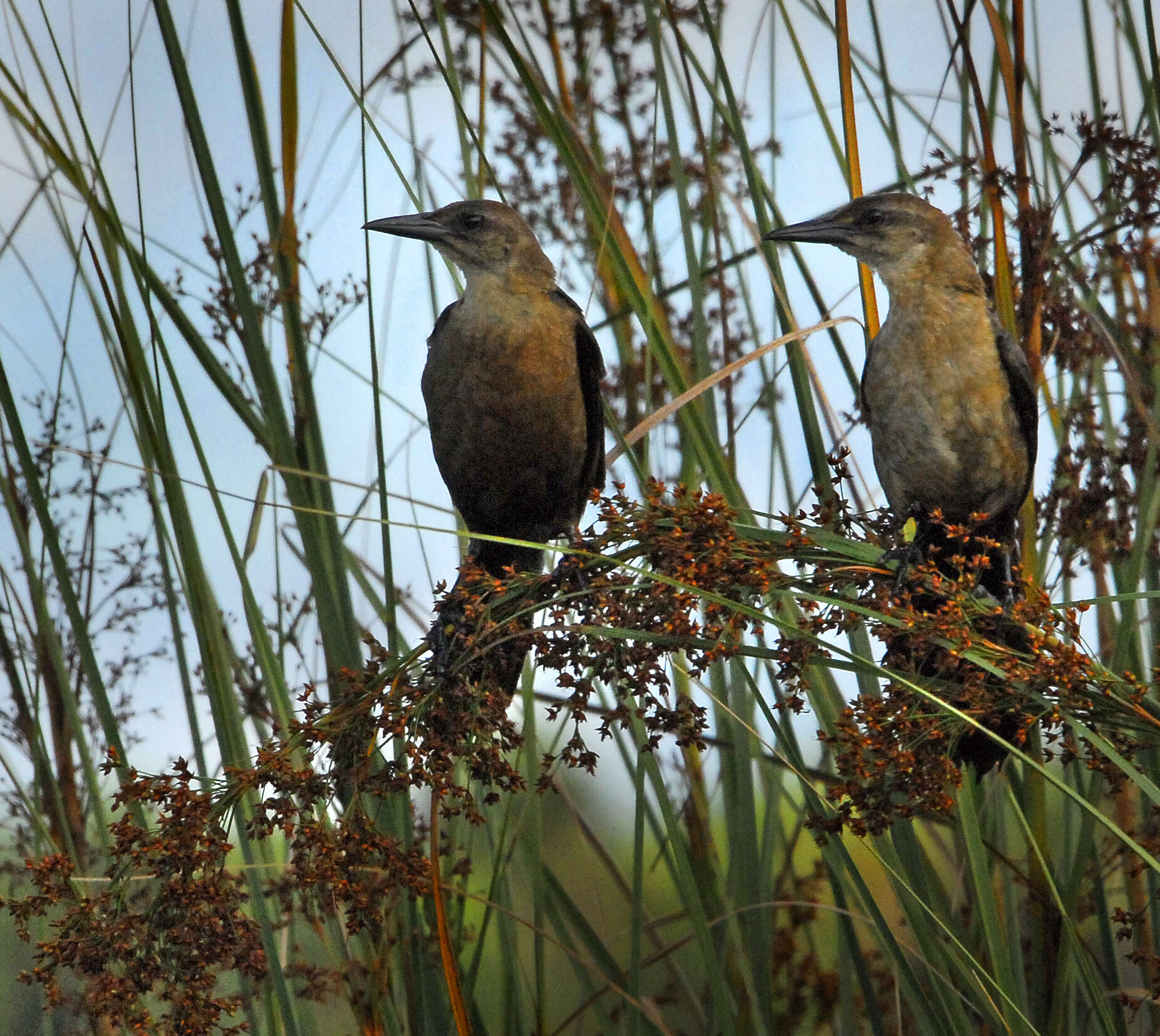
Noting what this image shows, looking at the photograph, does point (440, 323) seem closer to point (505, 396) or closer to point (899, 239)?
point (505, 396)

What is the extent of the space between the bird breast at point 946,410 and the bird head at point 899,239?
0.25 ft

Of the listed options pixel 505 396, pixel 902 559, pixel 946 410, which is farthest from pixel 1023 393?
pixel 505 396

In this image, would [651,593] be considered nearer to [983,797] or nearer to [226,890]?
[226,890]

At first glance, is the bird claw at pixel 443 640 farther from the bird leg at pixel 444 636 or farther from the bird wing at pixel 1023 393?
the bird wing at pixel 1023 393

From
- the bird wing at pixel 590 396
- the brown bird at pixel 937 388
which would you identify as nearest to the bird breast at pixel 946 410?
the brown bird at pixel 937 388

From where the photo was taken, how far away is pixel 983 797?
93.1 inches

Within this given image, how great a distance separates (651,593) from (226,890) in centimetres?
60

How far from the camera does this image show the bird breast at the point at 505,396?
2.62 m

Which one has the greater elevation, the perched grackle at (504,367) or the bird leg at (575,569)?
the perched grackle at (504,367)

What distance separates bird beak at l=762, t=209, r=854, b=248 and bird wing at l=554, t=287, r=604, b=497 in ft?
1.55

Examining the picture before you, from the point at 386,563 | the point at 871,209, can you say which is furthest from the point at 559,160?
the point at 386,563

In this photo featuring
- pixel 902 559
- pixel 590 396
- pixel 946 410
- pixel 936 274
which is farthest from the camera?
pixel 590 396

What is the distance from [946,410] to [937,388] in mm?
46

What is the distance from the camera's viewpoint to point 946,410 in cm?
235
